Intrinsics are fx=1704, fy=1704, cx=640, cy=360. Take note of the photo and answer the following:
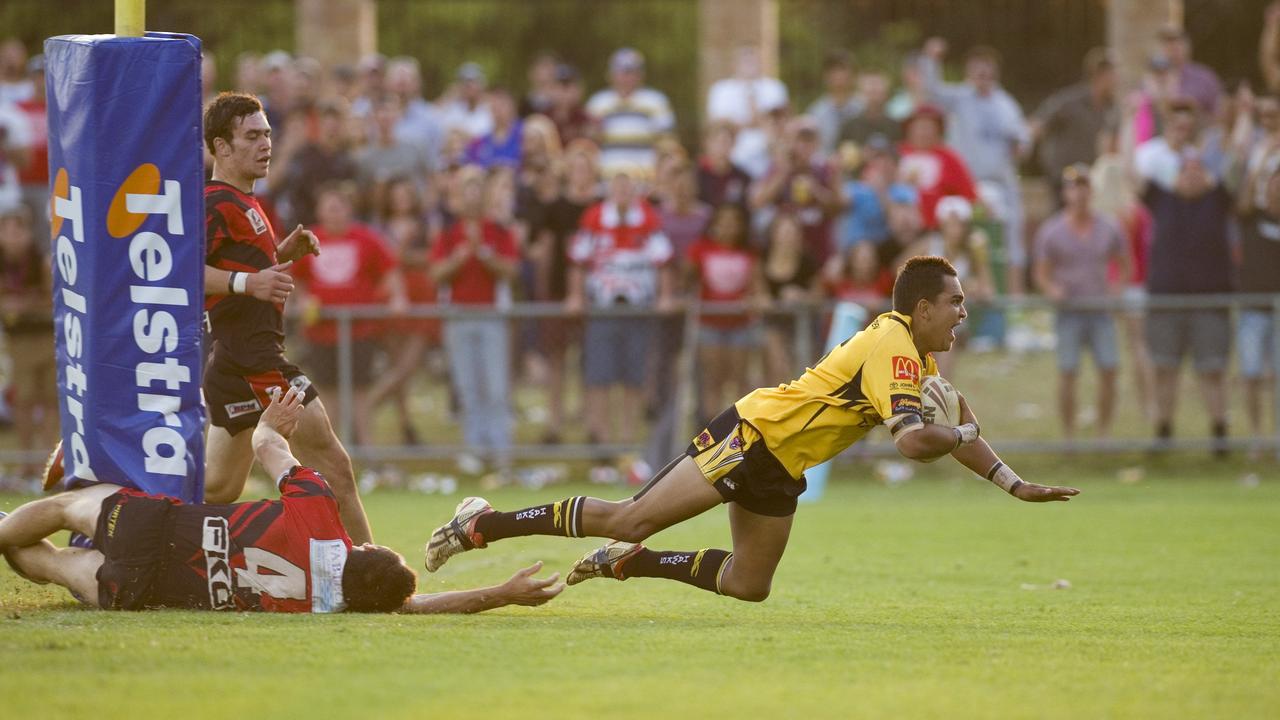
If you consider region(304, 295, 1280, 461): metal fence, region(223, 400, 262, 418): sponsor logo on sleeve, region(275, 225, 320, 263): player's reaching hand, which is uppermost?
region(275, 225, 320, 263): player's reaching hand

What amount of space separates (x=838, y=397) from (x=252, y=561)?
109 inches

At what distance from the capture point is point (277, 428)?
819 centimetres

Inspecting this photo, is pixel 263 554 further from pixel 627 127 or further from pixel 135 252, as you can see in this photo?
pixel 627 127

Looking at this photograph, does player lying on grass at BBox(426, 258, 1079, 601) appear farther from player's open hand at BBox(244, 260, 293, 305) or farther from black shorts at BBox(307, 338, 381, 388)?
black shorts at BBox(307, 338, 381, 388)

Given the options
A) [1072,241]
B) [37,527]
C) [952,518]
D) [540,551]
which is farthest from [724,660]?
[1072,241]

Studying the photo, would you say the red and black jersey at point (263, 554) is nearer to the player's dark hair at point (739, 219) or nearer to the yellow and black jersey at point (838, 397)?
the yellow and black jersey at point (838, 397)

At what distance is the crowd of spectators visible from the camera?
615 inches

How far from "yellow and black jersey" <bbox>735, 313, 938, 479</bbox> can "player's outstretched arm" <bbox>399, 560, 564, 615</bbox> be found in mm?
1224

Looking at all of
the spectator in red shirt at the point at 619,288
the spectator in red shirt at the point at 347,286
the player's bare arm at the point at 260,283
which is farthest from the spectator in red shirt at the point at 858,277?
the player's bare arm at the point at 260,283

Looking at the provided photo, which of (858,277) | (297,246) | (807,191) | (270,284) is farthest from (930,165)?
(270,284)

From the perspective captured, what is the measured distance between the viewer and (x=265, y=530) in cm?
752

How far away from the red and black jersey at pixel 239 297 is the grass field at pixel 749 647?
1500 millimetres

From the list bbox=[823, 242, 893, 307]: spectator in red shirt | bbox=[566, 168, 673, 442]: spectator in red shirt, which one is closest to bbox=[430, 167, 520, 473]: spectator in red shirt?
bbox=[566, 168, 673, 442]: spectator in red shirt

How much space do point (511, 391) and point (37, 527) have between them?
8040 millimetres
